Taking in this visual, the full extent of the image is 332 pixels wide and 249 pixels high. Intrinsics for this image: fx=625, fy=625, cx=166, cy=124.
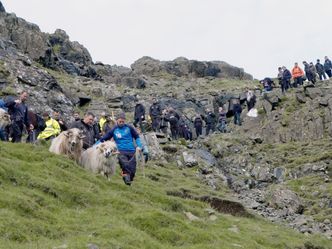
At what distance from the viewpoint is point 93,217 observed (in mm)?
17781

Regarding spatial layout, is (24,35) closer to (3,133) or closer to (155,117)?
(155,117)

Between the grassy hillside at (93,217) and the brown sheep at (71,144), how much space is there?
1188 mm

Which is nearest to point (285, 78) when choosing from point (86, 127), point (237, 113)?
point (237, 113)

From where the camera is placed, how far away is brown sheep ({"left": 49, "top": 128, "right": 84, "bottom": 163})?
2423 centimetres

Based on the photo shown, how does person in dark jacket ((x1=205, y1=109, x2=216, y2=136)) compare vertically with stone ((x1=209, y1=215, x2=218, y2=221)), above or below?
above

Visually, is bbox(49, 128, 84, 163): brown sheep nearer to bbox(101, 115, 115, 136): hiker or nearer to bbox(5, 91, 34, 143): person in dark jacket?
bbox(5, 91, 34, 143): person in dark jacket

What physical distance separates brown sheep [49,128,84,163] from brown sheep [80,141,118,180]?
0.32 metres

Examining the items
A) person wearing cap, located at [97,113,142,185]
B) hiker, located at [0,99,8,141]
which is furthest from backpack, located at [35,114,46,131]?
person wearing cap, located at [97,113,142,185]

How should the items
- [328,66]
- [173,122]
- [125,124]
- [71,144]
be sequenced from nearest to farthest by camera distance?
[125,124] → [71,144] → [173,122] → [328,66]

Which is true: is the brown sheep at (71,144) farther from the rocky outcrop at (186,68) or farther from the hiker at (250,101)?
the rocky outcrop at (186,68)

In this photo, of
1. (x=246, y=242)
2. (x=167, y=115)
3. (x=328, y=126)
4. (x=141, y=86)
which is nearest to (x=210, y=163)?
(x=167, y=115)

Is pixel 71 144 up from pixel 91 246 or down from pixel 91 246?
up

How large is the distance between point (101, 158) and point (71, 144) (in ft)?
4.56

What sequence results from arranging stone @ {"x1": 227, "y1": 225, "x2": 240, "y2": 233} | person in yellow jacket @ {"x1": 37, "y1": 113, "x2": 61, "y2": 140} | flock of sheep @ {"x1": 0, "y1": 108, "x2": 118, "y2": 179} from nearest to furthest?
1. stone @ {"x1": 227, "y1": 225, "x2": 240, "y2": 233}
2. flock of sheep @ {"x1": 0, "y1": 108, "x2": 118, "y2": 179}
3. person in yellow jacket @ {"x1": 37, "y1": 113, "x2": 61, "y2": 140}
